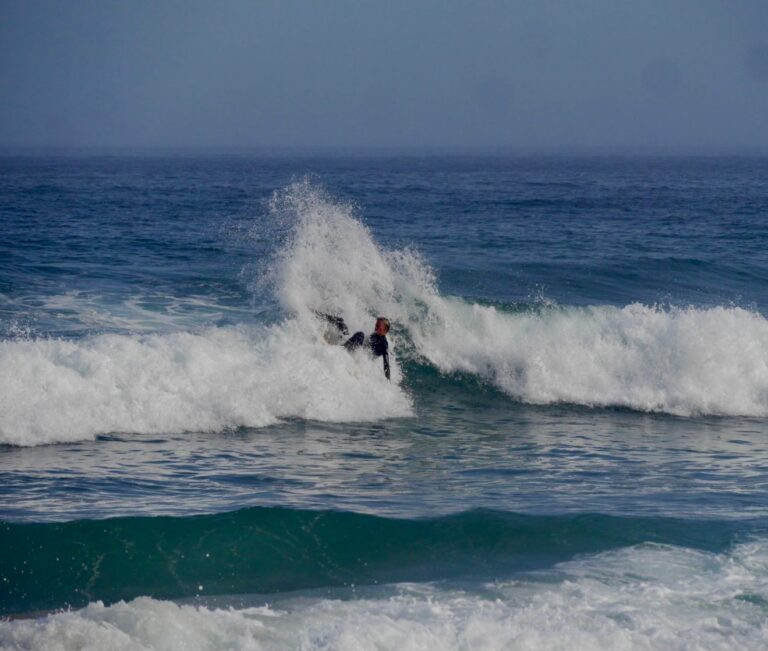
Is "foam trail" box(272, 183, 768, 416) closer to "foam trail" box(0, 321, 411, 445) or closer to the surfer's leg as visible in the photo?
the surfer's leg

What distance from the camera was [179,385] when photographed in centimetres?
1531

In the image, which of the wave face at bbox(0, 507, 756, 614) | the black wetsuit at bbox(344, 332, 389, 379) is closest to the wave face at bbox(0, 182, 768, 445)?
the black wetsuit at bbox(344, 332, 389, 379)

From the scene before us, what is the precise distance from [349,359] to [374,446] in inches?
117

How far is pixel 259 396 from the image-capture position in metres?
15.5

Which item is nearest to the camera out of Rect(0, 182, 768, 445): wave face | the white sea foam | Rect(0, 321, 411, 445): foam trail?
the white sea foam

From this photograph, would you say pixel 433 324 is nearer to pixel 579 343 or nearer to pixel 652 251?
pixel 579 343

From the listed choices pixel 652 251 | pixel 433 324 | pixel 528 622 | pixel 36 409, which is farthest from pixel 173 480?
pixel 652 251

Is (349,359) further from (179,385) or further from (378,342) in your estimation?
(179,385)

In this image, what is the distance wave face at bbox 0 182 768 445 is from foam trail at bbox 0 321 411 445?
21 millimetres

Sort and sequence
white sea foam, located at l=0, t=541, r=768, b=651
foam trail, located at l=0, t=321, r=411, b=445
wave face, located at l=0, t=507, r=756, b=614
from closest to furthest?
white sea foam, located at l=0, t=541, r=768, b=651 < wave face, located at l=0, t=507, r=756, b=614 < foam trail, located at l=0, t=321, r=411, b=445

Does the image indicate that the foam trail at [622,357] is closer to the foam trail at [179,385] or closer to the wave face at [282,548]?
the foam trail at [179,385]

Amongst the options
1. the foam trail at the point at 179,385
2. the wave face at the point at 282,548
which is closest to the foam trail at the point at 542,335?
the foam trail at the point at 179,385

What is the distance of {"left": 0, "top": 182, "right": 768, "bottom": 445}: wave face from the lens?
14680 millimetres

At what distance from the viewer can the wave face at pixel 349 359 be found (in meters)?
14.7
